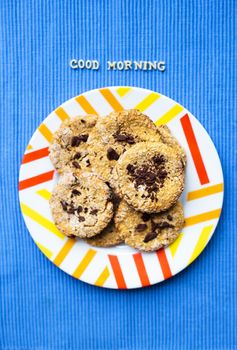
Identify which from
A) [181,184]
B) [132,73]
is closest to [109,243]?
[181,184]

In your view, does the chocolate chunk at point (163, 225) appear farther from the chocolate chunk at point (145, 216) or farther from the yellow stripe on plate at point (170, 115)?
the yellow stripe on plate at point (170, 115)

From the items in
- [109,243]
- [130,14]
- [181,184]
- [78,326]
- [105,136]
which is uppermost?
[130,14]

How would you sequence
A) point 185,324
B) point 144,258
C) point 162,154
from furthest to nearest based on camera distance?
point 185,324
point 144,258
point 162,154

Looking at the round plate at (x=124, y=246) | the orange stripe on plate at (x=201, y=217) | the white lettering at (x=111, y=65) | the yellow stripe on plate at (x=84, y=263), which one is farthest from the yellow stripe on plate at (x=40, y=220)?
the white lettering at (x=111, y=65)

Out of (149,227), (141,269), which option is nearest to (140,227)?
(149,227)

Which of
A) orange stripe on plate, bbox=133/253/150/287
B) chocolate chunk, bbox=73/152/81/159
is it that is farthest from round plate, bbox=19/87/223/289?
chocolate chunk, bbox=73/152/81/159

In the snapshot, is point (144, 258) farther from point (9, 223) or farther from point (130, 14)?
point (130, 14)
